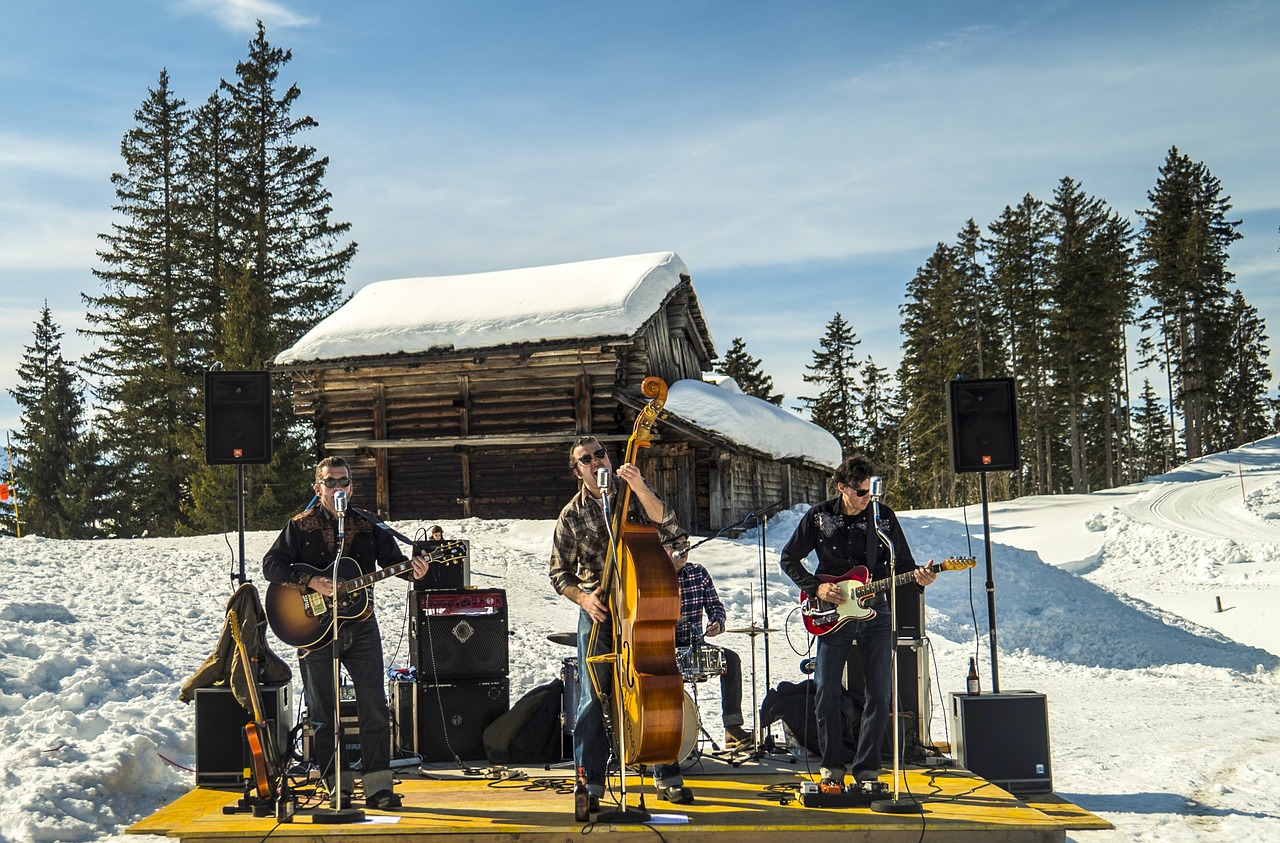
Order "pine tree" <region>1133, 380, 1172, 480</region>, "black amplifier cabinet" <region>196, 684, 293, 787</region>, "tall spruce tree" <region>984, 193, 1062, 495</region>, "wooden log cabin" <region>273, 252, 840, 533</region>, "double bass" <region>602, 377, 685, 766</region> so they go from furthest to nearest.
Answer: "pine tree" <region>1133, 380, 1172, 480</region>, "tall spruce tree" <region>984, 193, 1062, 495</region>, "wooden log cabin" <region>273, 252, 840, 533</region>, "black amplifier cabinet" <region>196, 684, 293, 787</region>, "double bass" <region>602, 377, 685, 766</region>

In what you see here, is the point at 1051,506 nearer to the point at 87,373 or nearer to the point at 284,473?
the point at 284,473

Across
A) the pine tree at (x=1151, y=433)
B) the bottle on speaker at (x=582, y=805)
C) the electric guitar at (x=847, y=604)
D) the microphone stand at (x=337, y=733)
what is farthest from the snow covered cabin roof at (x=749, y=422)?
the pine tree at (x=1151, y=433)

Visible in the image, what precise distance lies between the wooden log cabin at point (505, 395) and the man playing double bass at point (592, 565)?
1293 centimetres

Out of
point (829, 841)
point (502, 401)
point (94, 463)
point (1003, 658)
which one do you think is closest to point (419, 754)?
point (829, 841)

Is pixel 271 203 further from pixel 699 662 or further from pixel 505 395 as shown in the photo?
pixel 699 662

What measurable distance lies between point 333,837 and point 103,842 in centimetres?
→ 198

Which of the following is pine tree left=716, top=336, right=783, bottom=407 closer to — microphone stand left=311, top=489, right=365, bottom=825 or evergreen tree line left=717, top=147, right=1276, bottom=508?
evergreen tree line left=717, top=147, right=1276, bottom=508

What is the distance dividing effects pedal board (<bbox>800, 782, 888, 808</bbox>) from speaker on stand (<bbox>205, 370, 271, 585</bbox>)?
4.45m

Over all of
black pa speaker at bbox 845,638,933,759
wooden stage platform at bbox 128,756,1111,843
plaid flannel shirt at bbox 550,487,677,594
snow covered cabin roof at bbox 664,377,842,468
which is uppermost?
snow covered cabin roof at bbox 664,377,842,468

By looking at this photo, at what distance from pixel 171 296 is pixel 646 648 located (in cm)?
3503

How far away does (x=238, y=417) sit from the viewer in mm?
7785

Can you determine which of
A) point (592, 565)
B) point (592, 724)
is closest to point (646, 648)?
point (592, 724)

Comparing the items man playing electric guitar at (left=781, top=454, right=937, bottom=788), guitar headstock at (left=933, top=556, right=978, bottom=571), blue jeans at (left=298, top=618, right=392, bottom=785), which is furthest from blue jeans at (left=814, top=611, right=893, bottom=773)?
blue jeans at (left=298, top=618, right=392, bottom=785)

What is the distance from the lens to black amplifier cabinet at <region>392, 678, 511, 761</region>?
746 cm
